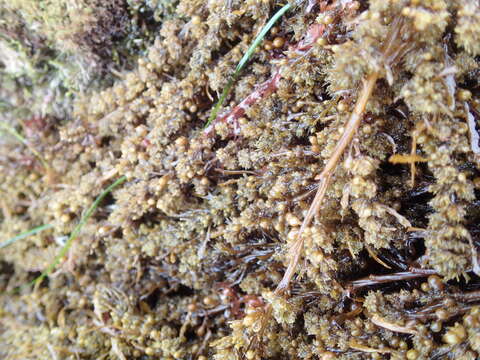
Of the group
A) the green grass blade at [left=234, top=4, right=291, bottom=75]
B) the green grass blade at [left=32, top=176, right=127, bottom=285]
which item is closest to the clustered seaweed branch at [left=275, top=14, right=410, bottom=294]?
the green grass blade at [left=234, top=4, right=291, bottom=75]

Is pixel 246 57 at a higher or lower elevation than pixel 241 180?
higher

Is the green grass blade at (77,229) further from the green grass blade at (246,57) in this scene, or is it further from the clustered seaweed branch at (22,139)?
the green grass blade at (246,57)

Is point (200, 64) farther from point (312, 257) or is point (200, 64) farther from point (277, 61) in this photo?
point (312, 257)

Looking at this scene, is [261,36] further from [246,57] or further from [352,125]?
[352,125]

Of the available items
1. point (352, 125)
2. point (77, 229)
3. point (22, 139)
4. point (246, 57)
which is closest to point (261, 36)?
point (246, 57)

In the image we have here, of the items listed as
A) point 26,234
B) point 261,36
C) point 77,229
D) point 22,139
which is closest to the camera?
point 261,36

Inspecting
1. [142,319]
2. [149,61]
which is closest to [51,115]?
[149,61]
